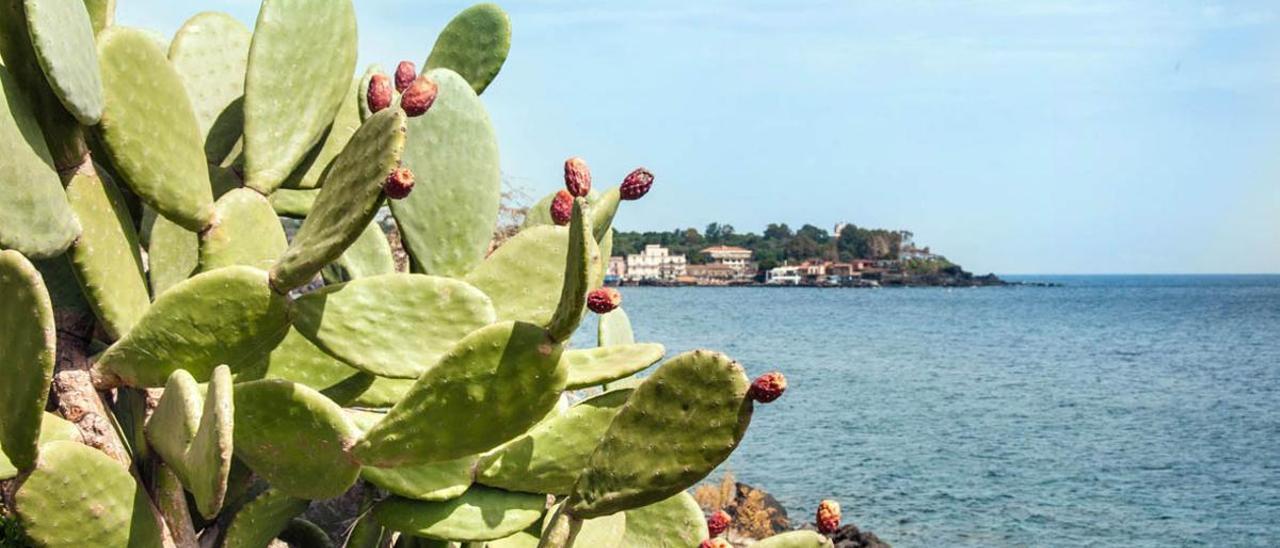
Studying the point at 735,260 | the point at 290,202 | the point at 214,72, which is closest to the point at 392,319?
the point at 290,202

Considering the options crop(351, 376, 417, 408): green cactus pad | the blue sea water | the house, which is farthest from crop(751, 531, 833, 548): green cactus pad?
the house

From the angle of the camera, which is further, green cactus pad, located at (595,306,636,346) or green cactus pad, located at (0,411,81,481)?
green cactus pad, located at (595,306,636,346)

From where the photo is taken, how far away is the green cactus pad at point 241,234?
217 cm

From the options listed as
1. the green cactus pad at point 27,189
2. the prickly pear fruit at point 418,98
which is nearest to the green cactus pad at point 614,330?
the prickly pear fruit at point 418,98

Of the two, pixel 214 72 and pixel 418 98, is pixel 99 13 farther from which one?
pixel 418 98

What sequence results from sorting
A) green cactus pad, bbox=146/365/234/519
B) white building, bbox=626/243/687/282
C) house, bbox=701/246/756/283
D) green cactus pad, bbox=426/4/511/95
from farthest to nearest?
house, bbox=701/246/756/283
white building, bbox=626/243/687/282
green cactus pad, bbox=426/4/511/95
green cactus pad, bbox=146/365/234/519

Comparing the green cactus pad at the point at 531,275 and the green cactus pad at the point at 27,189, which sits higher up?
the green cactus pad at the point at 27,189

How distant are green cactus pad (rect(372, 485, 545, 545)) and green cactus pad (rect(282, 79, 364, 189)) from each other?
0.67m

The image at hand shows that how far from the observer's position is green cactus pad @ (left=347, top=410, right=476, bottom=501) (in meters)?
2.16

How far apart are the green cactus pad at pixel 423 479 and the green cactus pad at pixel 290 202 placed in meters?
0.54

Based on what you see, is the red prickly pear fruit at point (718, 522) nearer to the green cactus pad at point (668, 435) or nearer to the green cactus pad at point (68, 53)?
the green cactus pad at point (668, 435)

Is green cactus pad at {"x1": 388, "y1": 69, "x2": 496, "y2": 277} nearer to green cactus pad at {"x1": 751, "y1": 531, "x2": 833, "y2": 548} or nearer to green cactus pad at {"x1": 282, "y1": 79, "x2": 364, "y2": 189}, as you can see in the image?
green cactus pad at {"x1": 282, "y1": 79, "x2": 364, "y2": 189}

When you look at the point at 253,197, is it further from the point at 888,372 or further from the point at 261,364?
the point at 888,372

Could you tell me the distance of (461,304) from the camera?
2.08m
